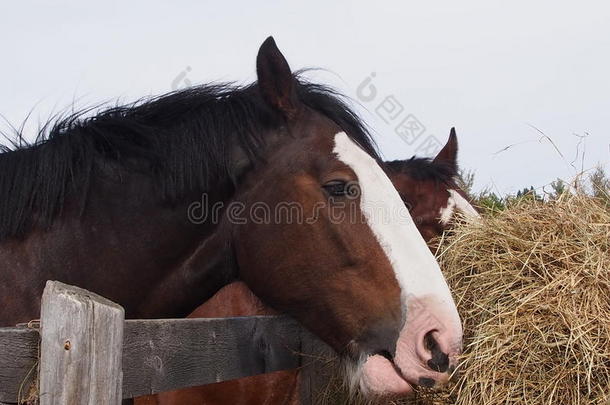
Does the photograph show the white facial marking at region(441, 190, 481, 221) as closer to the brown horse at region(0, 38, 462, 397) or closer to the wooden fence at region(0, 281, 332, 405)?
the brown horse at region(0, 38, 462, 397)

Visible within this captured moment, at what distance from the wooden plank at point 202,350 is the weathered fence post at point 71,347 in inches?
11.6

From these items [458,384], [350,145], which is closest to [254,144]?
[350,145]

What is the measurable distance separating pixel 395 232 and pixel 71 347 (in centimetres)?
141

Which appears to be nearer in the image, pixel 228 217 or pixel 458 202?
pixel 228 217

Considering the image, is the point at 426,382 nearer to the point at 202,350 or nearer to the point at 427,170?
the point at 202,350

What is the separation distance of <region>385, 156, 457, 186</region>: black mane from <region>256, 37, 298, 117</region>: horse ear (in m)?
2.87

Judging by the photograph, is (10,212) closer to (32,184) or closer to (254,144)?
(32,184)

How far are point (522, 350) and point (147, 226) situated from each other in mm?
1671

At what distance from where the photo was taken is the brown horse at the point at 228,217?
2570 millimetres

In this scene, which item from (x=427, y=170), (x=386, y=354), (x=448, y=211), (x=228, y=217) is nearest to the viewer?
(x=386, y=354)

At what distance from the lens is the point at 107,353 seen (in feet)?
5.36
